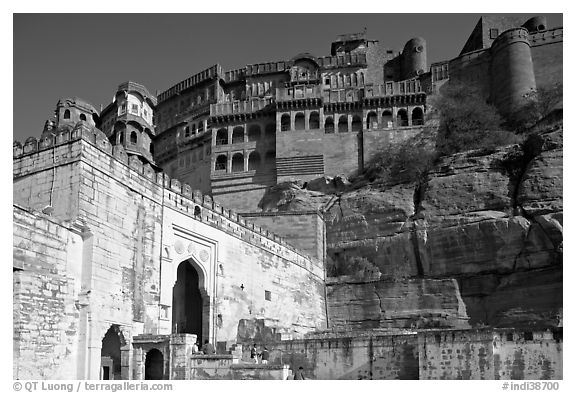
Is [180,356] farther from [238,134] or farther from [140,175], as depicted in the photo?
[238,134]

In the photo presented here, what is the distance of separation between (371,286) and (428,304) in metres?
2.66

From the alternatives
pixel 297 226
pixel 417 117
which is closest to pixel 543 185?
pixel 297 226

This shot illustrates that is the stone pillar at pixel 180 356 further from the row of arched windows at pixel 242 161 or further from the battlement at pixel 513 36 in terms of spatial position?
the battlement at pixel 513 36

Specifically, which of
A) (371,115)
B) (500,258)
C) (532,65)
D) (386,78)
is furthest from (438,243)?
(386,78)

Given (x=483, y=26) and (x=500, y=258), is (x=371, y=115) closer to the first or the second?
(x=483, y=26)

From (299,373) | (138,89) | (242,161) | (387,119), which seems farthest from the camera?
(138,89)

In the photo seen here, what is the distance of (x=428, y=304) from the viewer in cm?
2802

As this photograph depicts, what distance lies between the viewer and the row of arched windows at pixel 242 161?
46.1 m

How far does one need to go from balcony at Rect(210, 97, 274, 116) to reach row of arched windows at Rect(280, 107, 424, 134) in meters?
2.48

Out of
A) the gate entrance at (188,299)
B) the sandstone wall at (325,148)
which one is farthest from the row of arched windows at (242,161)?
the gate entrance at (188,299)

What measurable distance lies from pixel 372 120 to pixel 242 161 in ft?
32.6

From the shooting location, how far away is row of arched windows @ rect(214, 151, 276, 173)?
151 feet

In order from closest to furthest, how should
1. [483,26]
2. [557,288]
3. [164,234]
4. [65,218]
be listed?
1. [65,218]
2. [164,234]
3. [557,288]
4. [483,26]

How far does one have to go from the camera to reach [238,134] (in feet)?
156
